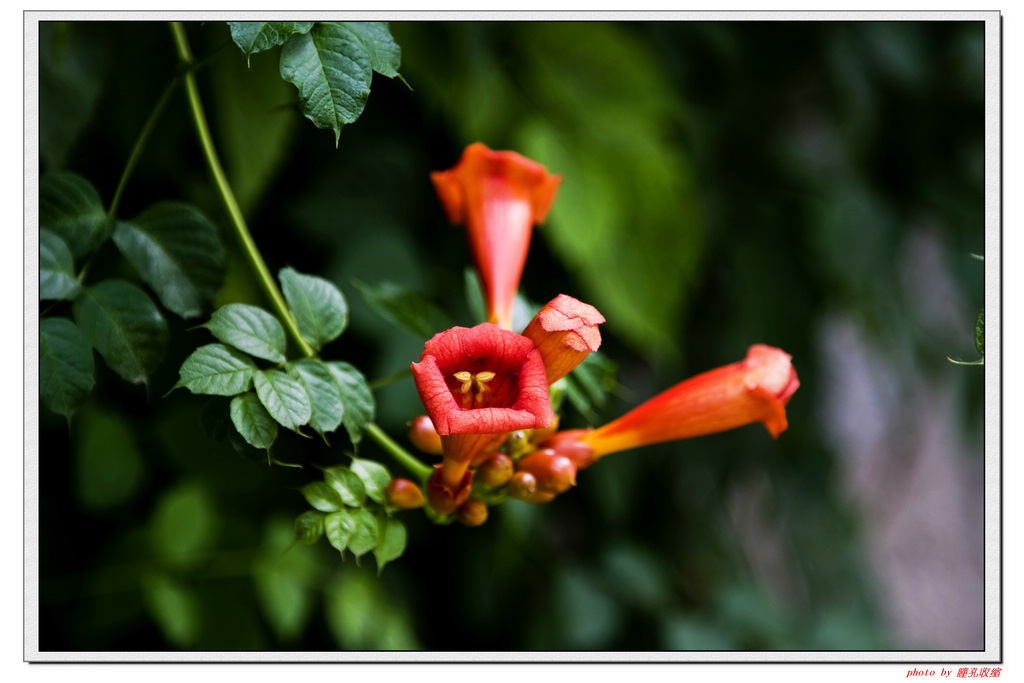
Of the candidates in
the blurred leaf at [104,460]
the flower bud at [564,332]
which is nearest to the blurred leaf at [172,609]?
the blurred leaf at [104,460]

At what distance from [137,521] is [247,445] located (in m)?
0.75

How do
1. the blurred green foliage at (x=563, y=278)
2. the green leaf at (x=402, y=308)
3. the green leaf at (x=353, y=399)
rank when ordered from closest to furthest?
the green leaf at (x=353, y=399), the green leaf at (x=402, y=308), the blurred green foliage at (x=563, y=278)

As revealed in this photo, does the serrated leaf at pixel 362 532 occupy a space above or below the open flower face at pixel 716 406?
below

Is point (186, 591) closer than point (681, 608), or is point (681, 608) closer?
point (186, 591)

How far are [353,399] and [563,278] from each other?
30.7 inches

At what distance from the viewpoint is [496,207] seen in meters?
0.73

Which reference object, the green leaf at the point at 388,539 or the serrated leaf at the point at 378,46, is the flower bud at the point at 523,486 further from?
the serrated leaf at the point at 378,46

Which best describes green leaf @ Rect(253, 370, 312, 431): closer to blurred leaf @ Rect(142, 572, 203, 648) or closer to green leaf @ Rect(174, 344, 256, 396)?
green leaf @ Rect(174, 344, 256, 396)

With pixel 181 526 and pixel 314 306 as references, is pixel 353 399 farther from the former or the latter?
pixel 181 526

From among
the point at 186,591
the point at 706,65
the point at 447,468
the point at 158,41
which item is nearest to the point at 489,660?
the point at 447,468

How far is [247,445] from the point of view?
1.70 ft

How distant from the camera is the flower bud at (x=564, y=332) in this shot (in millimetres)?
504

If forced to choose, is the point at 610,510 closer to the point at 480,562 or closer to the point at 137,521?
the point at 480,562

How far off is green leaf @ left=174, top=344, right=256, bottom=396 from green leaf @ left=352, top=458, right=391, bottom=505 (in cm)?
10
